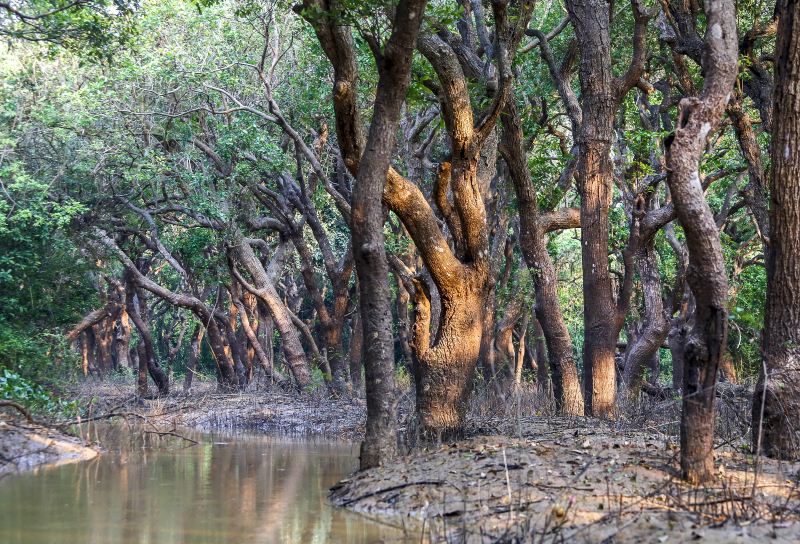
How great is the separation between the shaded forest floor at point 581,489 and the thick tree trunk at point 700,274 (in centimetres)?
38

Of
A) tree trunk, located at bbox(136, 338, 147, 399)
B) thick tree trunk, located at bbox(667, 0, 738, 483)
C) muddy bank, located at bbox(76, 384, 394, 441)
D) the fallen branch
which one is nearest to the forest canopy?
thick tree trunk, located at bbox(667, 0, 738, 483)

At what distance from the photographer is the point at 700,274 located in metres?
7.11

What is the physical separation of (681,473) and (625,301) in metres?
7.99

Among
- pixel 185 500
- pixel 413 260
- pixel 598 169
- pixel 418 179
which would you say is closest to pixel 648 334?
pixel 598 169

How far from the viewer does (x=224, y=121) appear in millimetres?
21234

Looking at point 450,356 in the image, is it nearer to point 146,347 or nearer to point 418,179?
point 418,179

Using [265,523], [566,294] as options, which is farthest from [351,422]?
[566,294]

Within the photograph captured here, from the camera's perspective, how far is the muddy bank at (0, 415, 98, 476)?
1181 centimetres

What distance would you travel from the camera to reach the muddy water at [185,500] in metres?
7.45

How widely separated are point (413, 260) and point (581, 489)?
1521 centimetres

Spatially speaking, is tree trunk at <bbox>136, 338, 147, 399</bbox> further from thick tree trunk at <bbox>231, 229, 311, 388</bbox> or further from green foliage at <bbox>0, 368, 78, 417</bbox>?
green foliage at <bbox>0, 368, 78, 417</bbox>

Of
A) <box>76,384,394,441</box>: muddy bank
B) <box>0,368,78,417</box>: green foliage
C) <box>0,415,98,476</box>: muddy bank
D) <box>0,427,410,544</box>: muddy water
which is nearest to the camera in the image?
<box>0,427,410,544</box>: muddy water

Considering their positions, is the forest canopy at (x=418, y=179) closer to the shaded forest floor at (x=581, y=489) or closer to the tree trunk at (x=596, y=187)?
the tree trunk at (x=596, y=187)

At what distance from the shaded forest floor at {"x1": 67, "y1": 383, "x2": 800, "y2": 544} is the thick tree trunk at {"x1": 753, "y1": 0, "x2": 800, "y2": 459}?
0.41m
